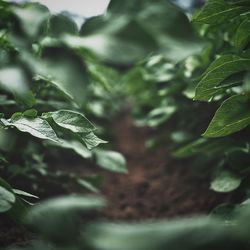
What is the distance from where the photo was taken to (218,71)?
0.90 meters

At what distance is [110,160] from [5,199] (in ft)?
2.69

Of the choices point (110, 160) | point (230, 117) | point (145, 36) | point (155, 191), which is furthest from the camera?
point (155, 191)

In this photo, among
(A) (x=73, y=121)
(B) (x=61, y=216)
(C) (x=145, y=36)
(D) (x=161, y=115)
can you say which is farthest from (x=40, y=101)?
(C) (x=145, y=36)

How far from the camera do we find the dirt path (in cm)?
158

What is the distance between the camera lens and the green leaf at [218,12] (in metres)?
0.88

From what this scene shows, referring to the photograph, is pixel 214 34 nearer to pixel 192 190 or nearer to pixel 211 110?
pixel 211 110

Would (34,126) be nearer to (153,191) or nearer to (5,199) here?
(5,199)

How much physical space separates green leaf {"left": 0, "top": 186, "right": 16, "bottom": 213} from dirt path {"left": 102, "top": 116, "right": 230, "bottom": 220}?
3.10 feet

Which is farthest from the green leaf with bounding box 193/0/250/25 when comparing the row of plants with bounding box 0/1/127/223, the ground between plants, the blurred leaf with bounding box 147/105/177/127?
the blurred leaf with bounding box 147/105/177/127

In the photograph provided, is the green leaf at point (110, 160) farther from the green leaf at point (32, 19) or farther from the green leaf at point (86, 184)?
the green leaf at point (32, 19)

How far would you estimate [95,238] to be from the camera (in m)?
0.37

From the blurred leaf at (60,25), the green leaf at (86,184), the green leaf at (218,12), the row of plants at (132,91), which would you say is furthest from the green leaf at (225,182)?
the blurred leaf at (60,25)

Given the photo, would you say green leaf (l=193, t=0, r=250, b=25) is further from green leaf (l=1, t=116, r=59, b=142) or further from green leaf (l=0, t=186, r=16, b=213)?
green leaf (l=0, t=186, r=16, b=213)

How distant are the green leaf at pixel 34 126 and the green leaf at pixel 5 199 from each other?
5.7 inches
